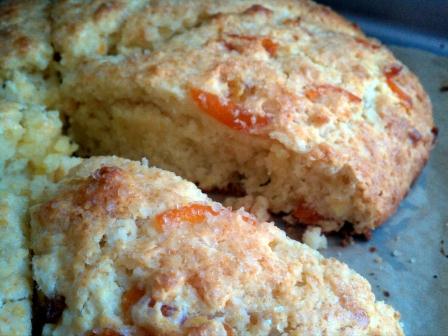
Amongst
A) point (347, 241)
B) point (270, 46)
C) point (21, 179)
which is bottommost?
point (347, 241)

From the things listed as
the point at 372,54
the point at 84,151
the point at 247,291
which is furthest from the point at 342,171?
the point at 84,151

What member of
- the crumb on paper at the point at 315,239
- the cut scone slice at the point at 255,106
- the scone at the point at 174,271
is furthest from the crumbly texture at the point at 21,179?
the crumb on paper at the point at 315,239

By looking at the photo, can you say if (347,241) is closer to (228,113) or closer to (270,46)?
(228,113)

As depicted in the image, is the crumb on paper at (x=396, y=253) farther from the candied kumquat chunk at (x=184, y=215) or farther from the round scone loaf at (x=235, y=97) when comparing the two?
the candied kumquat chunk at (x=184, y=215)

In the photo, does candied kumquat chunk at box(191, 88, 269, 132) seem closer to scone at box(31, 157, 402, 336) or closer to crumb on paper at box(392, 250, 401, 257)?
scone at box(31, 157, 402, 336)

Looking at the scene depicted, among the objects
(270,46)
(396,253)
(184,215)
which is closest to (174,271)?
(184,215)

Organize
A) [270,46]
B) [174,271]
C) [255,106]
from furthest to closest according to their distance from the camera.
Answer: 1. [270,46]
2. [255,106]
3. [174,271]

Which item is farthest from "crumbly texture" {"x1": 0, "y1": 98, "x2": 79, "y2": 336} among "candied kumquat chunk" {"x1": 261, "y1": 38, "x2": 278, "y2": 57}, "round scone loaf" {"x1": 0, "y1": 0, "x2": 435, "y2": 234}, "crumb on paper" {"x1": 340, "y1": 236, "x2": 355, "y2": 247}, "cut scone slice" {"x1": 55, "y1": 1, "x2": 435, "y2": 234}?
"crumb on paper" {"x1": 340, "y1": 236, "x2": 355, "y2": 247}
